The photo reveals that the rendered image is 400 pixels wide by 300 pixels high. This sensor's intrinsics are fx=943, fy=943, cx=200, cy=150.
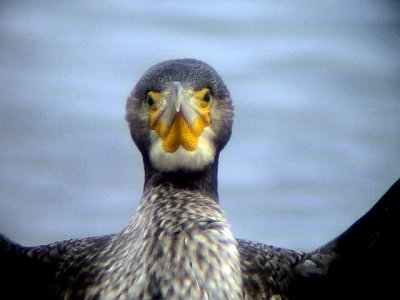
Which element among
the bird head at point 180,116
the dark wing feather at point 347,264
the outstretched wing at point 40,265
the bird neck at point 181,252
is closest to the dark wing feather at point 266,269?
the dark wing feather at point 347,264

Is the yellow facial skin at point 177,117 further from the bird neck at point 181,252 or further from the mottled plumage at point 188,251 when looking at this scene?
the bird neck at point 181,252

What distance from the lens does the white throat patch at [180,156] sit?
3336 millimetres

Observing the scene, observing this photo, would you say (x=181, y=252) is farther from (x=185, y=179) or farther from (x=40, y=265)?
(x=40, y=265)

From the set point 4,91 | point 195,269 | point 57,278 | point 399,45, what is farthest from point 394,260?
point 4,91

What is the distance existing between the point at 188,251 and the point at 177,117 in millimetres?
517

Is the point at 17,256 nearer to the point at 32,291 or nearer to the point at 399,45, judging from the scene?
the point at 32,291

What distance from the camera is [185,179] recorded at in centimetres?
342

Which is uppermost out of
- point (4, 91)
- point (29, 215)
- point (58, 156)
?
point (4, 91)

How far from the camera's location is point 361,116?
7137mm

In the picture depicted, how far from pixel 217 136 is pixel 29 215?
4.23 meters

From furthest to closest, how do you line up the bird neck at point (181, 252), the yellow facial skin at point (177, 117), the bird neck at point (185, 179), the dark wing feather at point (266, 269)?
the bird neck at point (185, 179) < the yellow facial skin at point (177, 117) < the dark wing feather at point (266, 269) < the bird neck at point (181, 252)

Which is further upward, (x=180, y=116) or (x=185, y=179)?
(x=180, y=116)

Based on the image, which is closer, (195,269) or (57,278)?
(195,269)

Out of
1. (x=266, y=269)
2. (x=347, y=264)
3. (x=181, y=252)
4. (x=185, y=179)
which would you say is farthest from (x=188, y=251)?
(x=347, y=264)
